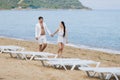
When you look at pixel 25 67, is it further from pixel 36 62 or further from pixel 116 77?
pixel 116 77

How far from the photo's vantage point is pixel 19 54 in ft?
62.0

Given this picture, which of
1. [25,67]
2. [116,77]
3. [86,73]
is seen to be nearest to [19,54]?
[25,67]

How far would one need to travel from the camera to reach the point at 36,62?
16.9m

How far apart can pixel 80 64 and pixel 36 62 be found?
257 centimetres

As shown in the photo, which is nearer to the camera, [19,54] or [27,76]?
[27,76]

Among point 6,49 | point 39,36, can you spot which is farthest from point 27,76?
point 6,49

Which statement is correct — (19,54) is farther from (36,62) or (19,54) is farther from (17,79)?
(17,79)

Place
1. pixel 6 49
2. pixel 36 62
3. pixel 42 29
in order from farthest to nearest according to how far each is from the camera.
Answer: pixel 6 49, pixel 42 29, pixel 36 62

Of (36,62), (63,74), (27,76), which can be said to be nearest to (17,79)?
(27,76)

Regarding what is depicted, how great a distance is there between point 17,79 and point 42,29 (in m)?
5.99

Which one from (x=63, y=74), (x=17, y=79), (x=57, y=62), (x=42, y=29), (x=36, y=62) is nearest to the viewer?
(x=17, y=79)

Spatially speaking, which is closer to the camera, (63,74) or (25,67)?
(63,74)

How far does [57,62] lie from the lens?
48.9 feet

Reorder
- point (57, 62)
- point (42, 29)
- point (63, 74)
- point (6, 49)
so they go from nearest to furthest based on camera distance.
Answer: point (63, 74) < point (57, 62) < point (42, 29) < point (6, 49)
